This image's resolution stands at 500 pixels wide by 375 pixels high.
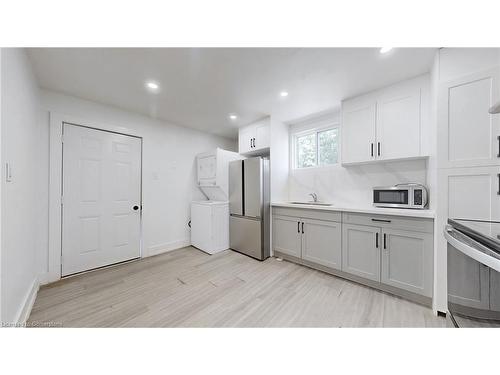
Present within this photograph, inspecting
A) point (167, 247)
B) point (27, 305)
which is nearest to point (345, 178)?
point (167, 247)

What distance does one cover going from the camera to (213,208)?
10.4 ft

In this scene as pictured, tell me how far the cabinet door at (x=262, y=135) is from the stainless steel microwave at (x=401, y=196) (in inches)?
70.0

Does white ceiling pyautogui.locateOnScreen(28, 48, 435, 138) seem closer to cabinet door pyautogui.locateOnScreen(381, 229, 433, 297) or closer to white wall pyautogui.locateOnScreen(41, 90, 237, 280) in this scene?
white wall pyautogui.locateOnScreen(41, 90, 237, 280)

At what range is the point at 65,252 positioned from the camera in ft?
7.56

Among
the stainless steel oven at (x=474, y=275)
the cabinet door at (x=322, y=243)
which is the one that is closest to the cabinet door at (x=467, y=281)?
the stainless steel oven at (x=474, y=275)

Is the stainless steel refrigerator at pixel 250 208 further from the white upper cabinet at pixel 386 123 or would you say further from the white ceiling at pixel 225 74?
the white upper cabinet at pixel 386 123

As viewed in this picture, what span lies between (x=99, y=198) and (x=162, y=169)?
1020 millimetres

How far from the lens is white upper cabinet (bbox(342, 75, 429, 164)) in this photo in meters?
1.95

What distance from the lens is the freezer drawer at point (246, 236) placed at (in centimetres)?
286

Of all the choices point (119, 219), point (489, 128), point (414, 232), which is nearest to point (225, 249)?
point (119, 219)

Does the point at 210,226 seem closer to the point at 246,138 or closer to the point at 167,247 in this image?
the point at 167,247

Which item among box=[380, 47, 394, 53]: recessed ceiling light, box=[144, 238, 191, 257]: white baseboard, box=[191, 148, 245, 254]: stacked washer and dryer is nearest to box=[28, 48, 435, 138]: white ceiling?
box=[380, 47, 394, 53]: recessed ceiling light

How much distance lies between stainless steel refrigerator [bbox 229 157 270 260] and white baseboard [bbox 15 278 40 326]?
2.38 metres
